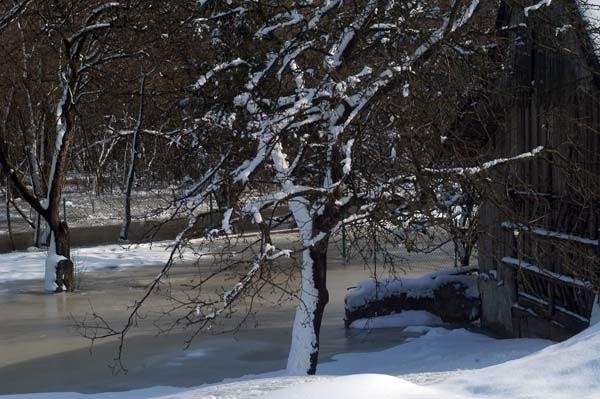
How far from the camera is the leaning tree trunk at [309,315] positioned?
970 cm

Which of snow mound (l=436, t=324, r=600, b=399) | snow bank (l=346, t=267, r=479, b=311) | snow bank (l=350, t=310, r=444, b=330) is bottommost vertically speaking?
snow bank (l=350, t=310, r=444, b=330)

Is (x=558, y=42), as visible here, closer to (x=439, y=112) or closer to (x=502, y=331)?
(x=439, y=112)

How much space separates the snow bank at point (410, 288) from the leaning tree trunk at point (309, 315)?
488 centimetres

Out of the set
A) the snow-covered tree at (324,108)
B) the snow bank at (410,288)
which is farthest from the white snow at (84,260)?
the snow-covered tree at (324,108)

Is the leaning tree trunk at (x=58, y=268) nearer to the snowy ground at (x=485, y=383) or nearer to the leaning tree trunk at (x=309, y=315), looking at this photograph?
the leaning tree trunk at (x=309, y=315)

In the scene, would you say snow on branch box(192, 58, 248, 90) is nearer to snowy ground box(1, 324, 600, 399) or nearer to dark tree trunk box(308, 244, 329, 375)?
dark tree trunk box(308, 244, 329, 375)

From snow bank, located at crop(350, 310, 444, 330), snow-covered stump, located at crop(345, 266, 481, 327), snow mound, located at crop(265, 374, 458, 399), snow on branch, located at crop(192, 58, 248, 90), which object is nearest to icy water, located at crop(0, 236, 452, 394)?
snow bank, located at crop(350, 310, 444, 330)

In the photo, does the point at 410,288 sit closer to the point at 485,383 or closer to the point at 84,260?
the point at 485,383

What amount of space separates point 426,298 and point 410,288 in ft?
0.98

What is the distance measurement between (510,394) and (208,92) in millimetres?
6771

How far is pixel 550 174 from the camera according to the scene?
11984mm

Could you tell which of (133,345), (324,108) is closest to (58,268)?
(133,345)

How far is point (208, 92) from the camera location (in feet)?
35.5

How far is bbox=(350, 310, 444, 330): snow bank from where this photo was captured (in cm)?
1494
